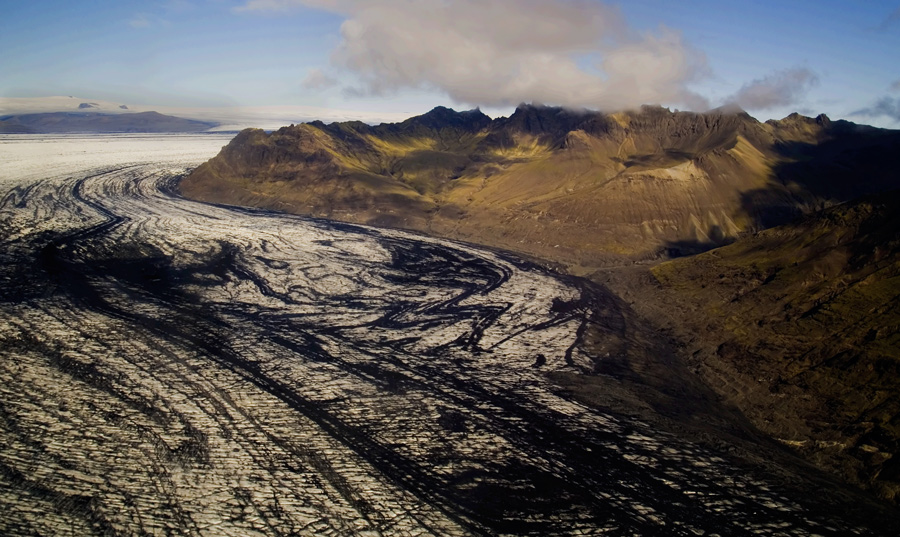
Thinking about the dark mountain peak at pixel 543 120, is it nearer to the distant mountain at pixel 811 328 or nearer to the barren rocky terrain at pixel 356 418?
the distant mountain at pixel 811 328

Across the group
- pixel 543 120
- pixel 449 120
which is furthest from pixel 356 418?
pixel 449 120

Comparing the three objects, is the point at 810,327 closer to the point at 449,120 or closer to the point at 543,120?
the point at 543,120

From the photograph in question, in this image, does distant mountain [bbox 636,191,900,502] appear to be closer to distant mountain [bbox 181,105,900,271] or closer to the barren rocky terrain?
the barren rocky terrain

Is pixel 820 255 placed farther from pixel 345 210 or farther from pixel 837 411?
pixel 345 210

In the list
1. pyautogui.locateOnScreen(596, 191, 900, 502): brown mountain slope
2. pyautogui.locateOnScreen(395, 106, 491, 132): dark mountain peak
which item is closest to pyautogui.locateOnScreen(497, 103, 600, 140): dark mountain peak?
pyautogui.locateOnScreen(395, 106, 491, 132): dark mountain peak

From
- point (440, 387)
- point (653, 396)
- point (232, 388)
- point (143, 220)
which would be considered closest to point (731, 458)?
point (653, 396)
